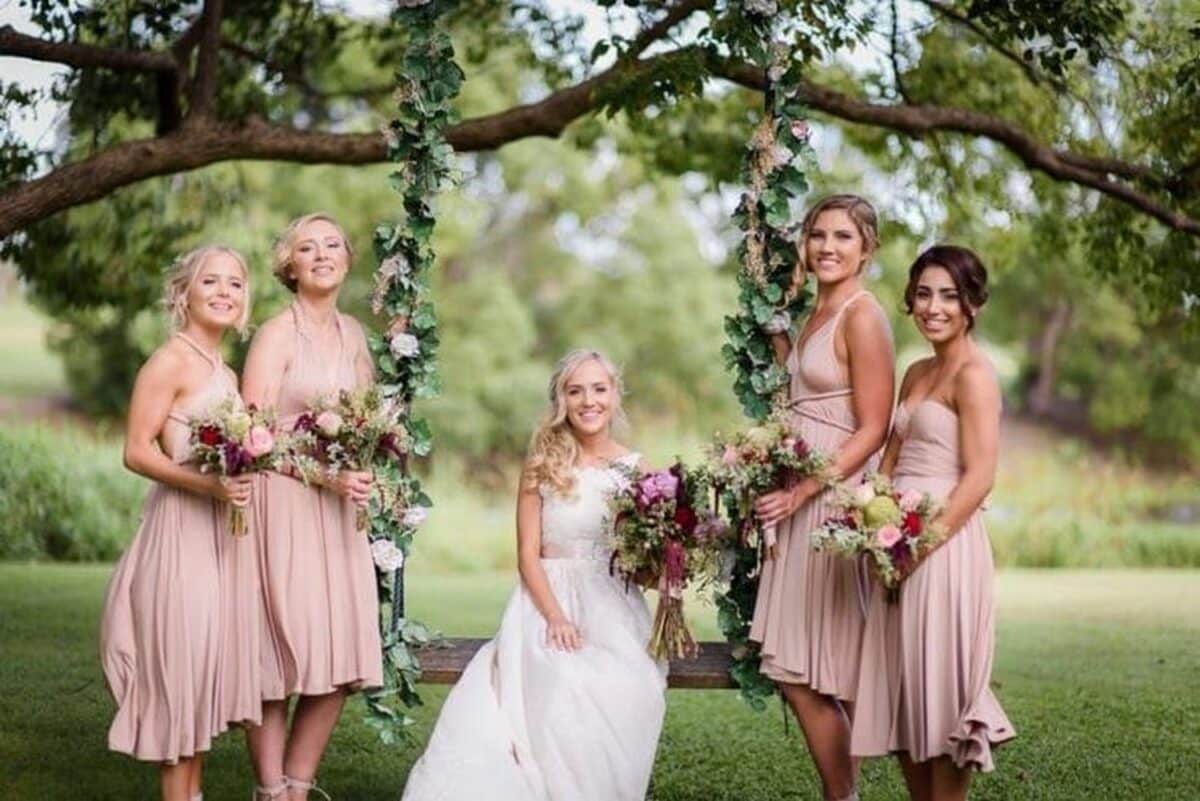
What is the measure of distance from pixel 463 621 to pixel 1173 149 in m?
6.39

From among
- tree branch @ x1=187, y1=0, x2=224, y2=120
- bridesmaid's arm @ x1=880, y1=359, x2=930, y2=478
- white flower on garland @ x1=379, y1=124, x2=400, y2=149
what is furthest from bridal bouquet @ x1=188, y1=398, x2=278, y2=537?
tree branch @ x1=187, y1=0, x2=224, y2=120

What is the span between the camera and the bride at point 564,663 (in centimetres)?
578

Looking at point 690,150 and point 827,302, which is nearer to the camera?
point 827,302

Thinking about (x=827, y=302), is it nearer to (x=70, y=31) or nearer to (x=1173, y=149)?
(x=1173, y=149)

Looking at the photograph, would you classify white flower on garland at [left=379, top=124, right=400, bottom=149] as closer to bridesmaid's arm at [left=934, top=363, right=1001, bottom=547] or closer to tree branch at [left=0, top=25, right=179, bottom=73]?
bridesmaid's arm at [left=934, top=363, right=1001, bottom=547]

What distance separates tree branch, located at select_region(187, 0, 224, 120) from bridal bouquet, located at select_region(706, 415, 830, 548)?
416cm

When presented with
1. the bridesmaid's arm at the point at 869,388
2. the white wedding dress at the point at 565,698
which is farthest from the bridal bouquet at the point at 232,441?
the bridesmaid's arm at the point at 869,388

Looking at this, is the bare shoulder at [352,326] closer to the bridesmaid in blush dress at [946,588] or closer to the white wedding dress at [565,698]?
the white wedding dress at [565,698]

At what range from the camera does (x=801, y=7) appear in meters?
7.11

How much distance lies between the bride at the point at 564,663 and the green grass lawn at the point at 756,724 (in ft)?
4.31

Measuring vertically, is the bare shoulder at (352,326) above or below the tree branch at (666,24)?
below

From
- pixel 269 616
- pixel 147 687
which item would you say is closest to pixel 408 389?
pixel 269 616

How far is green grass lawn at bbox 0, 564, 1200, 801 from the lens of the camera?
24.3 ft

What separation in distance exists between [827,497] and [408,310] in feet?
5.67
